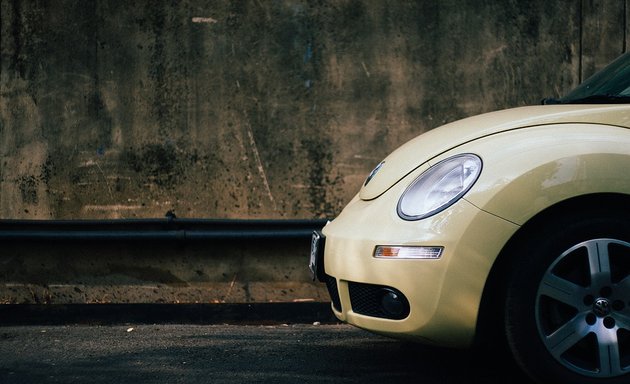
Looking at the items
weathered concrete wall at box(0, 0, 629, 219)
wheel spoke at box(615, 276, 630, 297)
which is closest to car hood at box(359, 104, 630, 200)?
wheel spoke at box(615, 276, 630, 297)

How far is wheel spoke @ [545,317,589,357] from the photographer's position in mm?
3256

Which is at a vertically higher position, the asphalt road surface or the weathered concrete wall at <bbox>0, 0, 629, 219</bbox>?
the weathered concrete wall at <bbox>0, 0, 629, 219</bbox>

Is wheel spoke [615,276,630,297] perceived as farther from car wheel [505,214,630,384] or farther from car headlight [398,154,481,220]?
car headlight [398,154,481,220]

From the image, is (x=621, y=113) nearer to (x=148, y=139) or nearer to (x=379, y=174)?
(x=379, y=174)

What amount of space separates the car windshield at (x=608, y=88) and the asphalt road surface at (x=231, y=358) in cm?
133

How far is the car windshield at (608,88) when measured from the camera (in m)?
3.85

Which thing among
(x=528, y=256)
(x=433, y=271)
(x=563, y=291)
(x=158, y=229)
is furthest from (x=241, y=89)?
(x=563, y=291)

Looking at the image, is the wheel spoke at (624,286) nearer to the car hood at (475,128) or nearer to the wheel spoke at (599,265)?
the wheel spoke at (599,265)

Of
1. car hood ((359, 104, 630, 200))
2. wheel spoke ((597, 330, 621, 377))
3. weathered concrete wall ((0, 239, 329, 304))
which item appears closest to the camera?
wheel spoke ((597, 330, 621, 377))

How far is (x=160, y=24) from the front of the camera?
6008 mm

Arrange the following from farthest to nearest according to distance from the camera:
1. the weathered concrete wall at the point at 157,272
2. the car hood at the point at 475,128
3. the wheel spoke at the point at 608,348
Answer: the weathered concrete wall at the point at 157,272 → the car hood at the point at 475,128 → the wheel spoke at the point at 608,348

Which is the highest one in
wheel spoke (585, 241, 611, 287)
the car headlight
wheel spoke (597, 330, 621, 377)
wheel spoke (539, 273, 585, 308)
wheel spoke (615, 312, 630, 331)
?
the car headlight

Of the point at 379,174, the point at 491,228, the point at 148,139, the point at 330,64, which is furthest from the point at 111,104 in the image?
the point at 491,228

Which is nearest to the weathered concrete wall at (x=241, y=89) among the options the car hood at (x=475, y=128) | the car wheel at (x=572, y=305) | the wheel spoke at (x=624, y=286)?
the car hood at (x=475, y=128)
